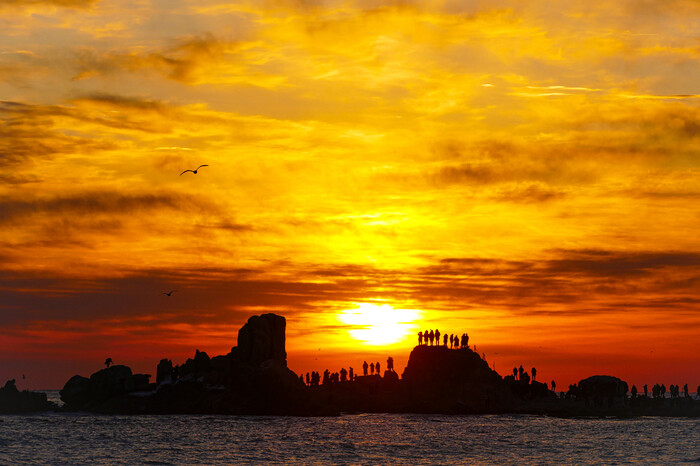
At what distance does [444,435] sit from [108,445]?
62528mm

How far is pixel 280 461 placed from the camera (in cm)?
10950

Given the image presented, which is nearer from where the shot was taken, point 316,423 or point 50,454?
point 50,454

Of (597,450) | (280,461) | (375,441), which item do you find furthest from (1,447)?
(597,450)

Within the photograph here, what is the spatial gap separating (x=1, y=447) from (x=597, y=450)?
9278 cm

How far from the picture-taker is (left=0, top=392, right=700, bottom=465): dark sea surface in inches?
4471

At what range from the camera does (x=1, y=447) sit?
406 ft

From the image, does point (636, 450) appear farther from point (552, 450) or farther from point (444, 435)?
point (444, 435)

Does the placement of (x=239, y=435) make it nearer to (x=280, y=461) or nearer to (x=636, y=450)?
(x=280, y=461)

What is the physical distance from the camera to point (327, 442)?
13612cm

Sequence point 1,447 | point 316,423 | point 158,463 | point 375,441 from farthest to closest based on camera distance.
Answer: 1. point 316,423
2. point 375,441
3. point 1,447
4. point 158,463

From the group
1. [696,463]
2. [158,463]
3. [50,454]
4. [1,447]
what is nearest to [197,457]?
[158,463]

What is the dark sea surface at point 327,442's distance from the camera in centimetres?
11356

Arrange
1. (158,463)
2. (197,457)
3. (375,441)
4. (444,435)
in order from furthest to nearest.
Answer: (444,435)
(375,441)
(197,457)
(158,463)

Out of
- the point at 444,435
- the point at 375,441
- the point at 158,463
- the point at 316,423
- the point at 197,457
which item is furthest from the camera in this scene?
the point at 316,423
